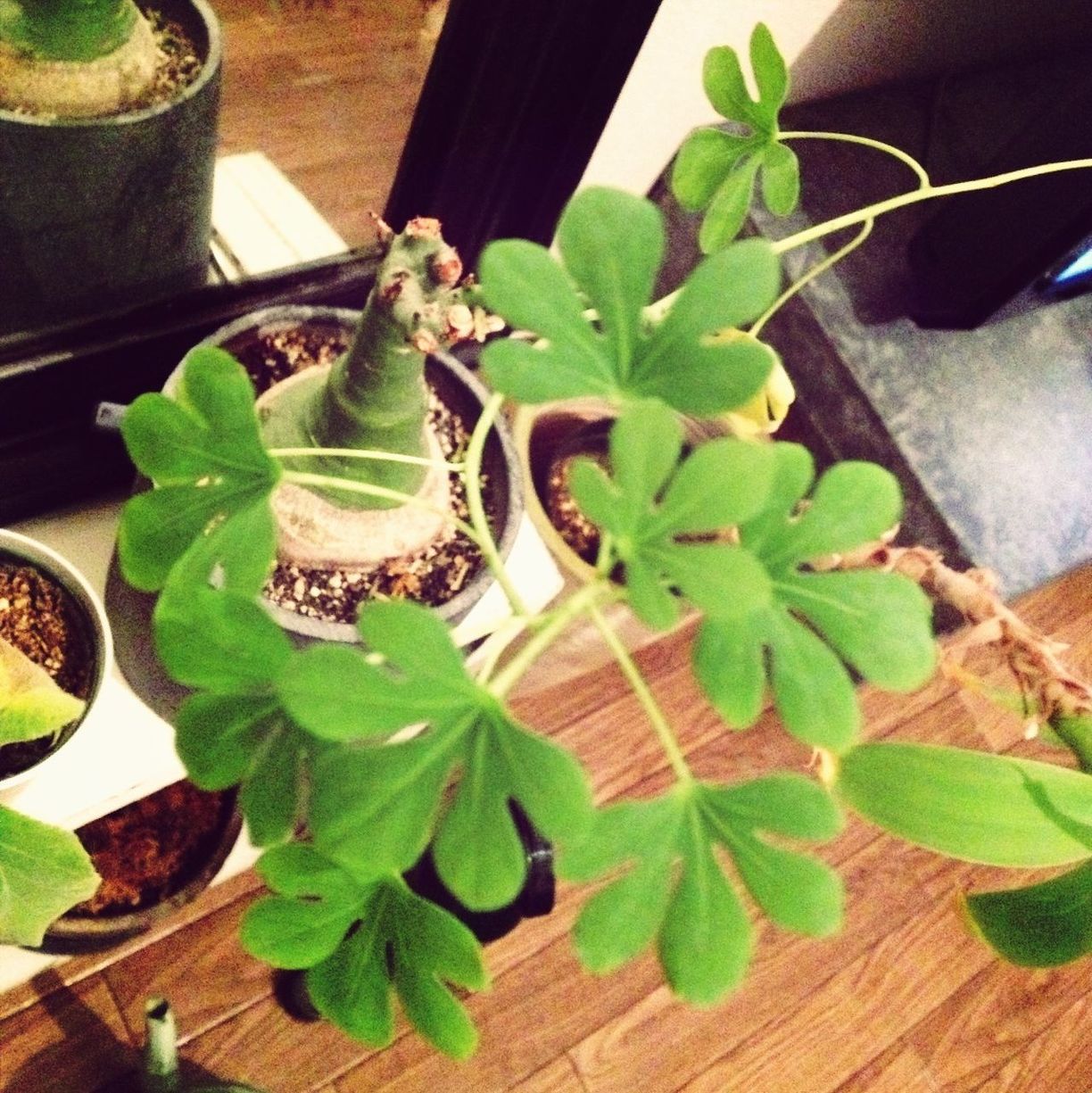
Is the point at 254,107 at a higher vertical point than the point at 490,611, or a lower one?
higher

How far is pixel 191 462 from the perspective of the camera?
0.48 meters

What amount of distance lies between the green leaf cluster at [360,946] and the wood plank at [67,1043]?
758mm

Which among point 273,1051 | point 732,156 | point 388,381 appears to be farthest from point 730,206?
point 273,1051

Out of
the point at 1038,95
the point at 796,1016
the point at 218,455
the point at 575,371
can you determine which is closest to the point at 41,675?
the point at 218,455

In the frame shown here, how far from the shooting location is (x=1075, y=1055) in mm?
1410

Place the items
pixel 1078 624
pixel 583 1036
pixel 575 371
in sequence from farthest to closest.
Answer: pixel 1078 624 < pixel 583 1036 < pixel 575 371

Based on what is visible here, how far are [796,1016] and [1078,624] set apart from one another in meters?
0.85

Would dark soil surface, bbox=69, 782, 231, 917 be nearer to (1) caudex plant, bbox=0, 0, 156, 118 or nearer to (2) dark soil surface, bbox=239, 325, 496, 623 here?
(2) dark soil surface, bbox=239, 325, 496, 623

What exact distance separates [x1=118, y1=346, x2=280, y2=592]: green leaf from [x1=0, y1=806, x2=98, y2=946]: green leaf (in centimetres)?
19

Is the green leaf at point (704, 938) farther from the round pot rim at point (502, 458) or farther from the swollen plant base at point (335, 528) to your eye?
the swollen plant base at point (335, 528)

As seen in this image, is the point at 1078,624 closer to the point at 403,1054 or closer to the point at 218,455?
the point at 403,1054

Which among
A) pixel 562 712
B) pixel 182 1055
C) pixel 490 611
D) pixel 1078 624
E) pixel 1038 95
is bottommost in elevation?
pixel 182 1055

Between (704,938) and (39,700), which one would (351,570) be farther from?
(704,938)

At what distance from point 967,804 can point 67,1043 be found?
1.01m
